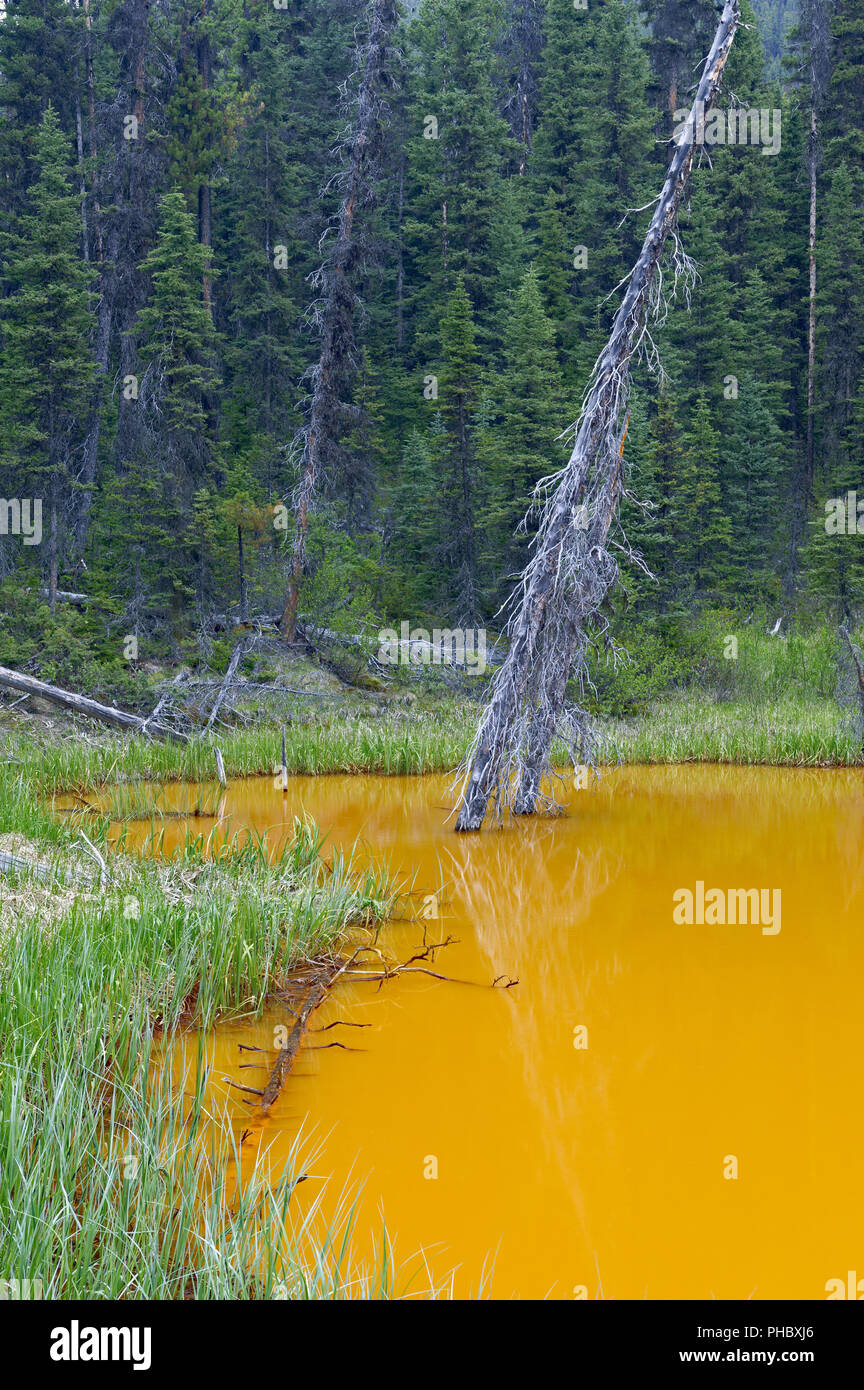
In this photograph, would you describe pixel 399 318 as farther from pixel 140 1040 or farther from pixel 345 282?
pixel 140 1040

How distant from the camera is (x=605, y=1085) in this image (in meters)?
4.79

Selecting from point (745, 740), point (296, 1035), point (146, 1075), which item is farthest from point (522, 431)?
point (146, 1075)

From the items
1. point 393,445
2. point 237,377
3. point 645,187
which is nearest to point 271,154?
point 237,377

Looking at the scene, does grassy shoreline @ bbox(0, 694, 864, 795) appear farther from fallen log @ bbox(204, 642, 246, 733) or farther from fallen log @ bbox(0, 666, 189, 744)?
fallen log @ bbox(204, 642, 246, 733)

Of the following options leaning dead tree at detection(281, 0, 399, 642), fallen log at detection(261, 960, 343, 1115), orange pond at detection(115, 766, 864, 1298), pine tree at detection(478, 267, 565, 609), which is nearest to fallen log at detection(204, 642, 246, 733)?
leaning dead tree at detection(281, 0, 399, 642)

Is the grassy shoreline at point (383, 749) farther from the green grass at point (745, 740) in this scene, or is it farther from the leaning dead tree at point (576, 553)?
the leaning dead tree at point (576, 553)

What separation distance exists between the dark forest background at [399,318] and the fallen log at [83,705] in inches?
169

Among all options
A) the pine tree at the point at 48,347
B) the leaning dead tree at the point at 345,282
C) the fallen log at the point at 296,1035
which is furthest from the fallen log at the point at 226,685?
the fallen log at the point at 296,1035

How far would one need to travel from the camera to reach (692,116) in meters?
9.89

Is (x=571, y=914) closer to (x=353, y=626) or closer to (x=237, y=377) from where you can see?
(x=353, y=626)

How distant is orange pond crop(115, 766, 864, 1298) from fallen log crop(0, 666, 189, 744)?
568cm

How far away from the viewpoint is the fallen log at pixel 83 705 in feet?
43.0

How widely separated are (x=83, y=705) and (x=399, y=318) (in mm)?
25310
